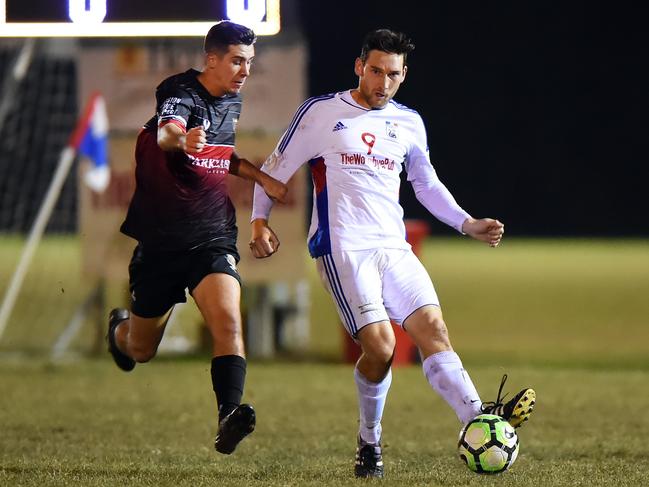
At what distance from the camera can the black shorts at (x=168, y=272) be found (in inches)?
225

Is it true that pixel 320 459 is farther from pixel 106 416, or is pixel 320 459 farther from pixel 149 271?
pixel 106 416

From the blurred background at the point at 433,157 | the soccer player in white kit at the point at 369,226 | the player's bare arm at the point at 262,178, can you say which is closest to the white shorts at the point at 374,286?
the soccer player in white kit at the point at 369,226

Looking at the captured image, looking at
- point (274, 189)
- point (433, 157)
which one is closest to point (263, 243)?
point (274, 189)

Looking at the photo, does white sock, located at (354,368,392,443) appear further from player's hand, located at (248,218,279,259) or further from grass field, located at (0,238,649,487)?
player's hand, located at (248,218,279,259)

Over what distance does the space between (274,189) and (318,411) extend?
308 centimetres

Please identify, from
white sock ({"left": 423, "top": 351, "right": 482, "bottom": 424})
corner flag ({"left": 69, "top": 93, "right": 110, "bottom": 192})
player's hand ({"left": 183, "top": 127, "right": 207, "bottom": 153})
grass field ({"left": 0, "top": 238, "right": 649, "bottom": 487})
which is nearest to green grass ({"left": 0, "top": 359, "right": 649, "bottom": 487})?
grass field ({"left": 0, "top": 238, "right": 649, "bottom": 487})

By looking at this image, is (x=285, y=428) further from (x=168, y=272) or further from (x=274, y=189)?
(x=274, y=189)

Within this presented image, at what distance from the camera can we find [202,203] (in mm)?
5777

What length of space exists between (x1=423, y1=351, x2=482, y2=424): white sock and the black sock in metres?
0.83

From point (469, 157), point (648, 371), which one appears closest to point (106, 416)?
point (648, 371)

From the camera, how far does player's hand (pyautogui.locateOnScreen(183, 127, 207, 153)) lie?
5.18 m

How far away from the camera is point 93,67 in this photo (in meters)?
11.7

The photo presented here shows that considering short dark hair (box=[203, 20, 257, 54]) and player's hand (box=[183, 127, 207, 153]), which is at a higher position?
short dark hair (box=[203, 20, 257, 54])

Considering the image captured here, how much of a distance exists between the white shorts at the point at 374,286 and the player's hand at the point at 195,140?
846 millimetres
